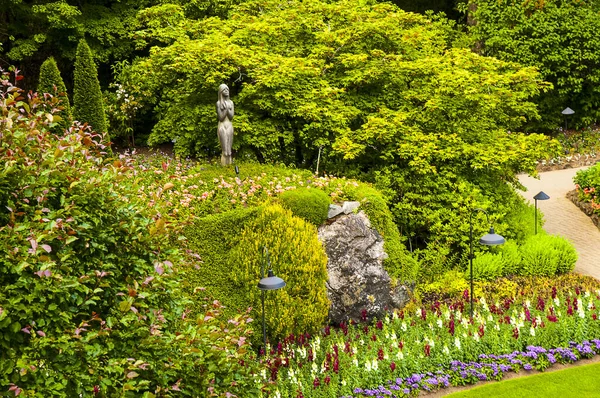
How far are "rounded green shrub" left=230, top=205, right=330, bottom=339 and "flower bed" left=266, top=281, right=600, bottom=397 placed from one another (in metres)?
→ 0.36

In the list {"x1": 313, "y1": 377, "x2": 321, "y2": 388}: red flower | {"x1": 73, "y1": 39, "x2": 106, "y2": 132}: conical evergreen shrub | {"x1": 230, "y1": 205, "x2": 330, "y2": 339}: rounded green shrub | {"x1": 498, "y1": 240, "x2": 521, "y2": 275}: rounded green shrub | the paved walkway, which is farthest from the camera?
{"x1": 73, "y1": 39, "x2": 106, "y2": 132}: conical evergreen shrub

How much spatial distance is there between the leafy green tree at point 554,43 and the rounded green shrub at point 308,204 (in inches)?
670

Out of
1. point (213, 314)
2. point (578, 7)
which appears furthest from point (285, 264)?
point (578, 7)

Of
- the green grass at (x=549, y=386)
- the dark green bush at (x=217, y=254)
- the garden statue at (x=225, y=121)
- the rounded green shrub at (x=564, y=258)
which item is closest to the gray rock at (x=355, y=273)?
the dark green bush at (x=217, y=254)

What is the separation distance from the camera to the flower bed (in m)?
10.4

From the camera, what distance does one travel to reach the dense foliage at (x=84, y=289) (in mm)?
4945

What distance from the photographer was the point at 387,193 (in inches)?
616

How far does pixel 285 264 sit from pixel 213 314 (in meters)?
5.35

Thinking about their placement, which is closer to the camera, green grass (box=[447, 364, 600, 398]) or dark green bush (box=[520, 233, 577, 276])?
green grass (box=[447, 364, 600, 398])

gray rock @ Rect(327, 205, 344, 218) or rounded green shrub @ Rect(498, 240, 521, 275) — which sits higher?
gray rock @ Rect(327, 205, 344, 218)

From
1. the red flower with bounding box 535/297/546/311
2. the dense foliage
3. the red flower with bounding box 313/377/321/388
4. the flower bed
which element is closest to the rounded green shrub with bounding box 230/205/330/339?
the flower bed

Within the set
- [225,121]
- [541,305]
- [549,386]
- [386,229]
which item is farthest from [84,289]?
[541,305]

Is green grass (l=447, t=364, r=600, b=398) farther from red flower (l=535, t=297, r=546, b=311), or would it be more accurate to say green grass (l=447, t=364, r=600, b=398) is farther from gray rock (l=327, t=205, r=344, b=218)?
gray rock (l=327, t=205, r=344, b=218)

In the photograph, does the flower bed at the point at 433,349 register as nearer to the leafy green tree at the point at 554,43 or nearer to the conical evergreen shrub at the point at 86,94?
the conical evergreen shrub at the point at 86,94
